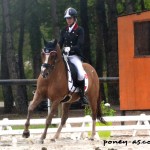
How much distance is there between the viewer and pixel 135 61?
17.1 meters

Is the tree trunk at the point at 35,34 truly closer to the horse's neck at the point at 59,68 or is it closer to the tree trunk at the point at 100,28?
the tree trunk at the point at 100,28

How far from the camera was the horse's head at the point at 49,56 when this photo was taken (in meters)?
10.7

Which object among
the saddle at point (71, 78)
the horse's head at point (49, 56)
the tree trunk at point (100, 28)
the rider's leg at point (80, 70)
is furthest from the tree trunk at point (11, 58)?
the horse's head at point (49, 56)

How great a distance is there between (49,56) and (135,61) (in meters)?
6.72

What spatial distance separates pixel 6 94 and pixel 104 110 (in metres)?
20.3

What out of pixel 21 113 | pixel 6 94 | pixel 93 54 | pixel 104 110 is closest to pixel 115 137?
pixel 104 110

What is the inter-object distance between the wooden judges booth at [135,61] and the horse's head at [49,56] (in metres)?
6.37

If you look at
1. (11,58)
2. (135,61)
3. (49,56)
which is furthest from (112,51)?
(49,56)

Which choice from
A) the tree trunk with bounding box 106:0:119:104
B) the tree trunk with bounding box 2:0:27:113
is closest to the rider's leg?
the tree trunk with bounding box 2:0:27:113

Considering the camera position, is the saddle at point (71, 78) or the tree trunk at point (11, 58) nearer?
the saddle at point (71, 78)

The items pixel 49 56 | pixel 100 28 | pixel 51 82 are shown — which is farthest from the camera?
pixel 100 28

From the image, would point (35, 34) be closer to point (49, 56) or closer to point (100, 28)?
point (100, 28)

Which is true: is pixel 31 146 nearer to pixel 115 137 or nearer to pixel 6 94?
pixel 115 137

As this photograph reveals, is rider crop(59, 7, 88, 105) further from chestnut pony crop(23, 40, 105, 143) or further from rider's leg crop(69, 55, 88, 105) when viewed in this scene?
chestnut pony crop(23, 40, 105, 143)
